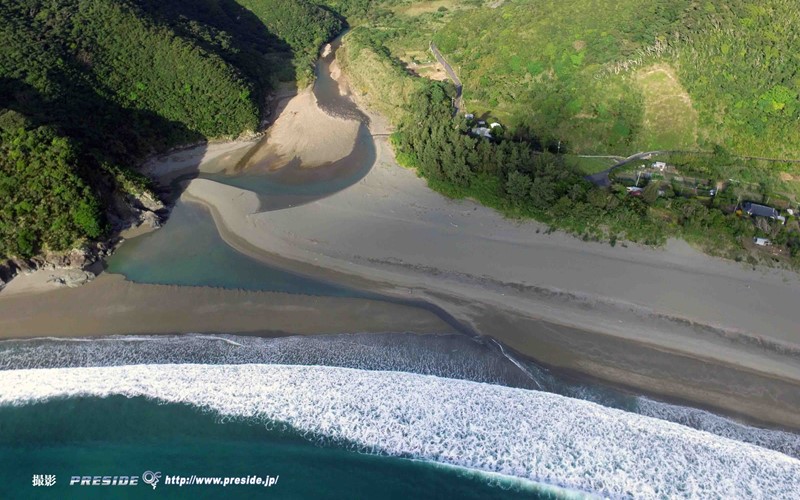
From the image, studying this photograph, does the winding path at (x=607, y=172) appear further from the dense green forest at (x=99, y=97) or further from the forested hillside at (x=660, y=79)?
the dense green forest at (x=99, y=97)

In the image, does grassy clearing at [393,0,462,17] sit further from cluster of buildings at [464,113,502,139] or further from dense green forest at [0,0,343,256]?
cluster of buildings at [464,113,502,139]

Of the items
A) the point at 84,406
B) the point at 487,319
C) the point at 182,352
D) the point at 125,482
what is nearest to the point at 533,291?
the point at 487,319

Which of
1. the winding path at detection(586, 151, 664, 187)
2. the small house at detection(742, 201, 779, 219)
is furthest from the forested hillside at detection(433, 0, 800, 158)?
the small house at detection(742, 201, 779, 219)

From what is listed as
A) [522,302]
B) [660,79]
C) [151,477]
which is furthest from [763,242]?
[151,477]

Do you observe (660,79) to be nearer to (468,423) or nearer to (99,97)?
(468,423)

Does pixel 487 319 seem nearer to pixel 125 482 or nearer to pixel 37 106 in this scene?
pixel 125 482

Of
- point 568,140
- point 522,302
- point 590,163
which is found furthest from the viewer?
point 568,140
